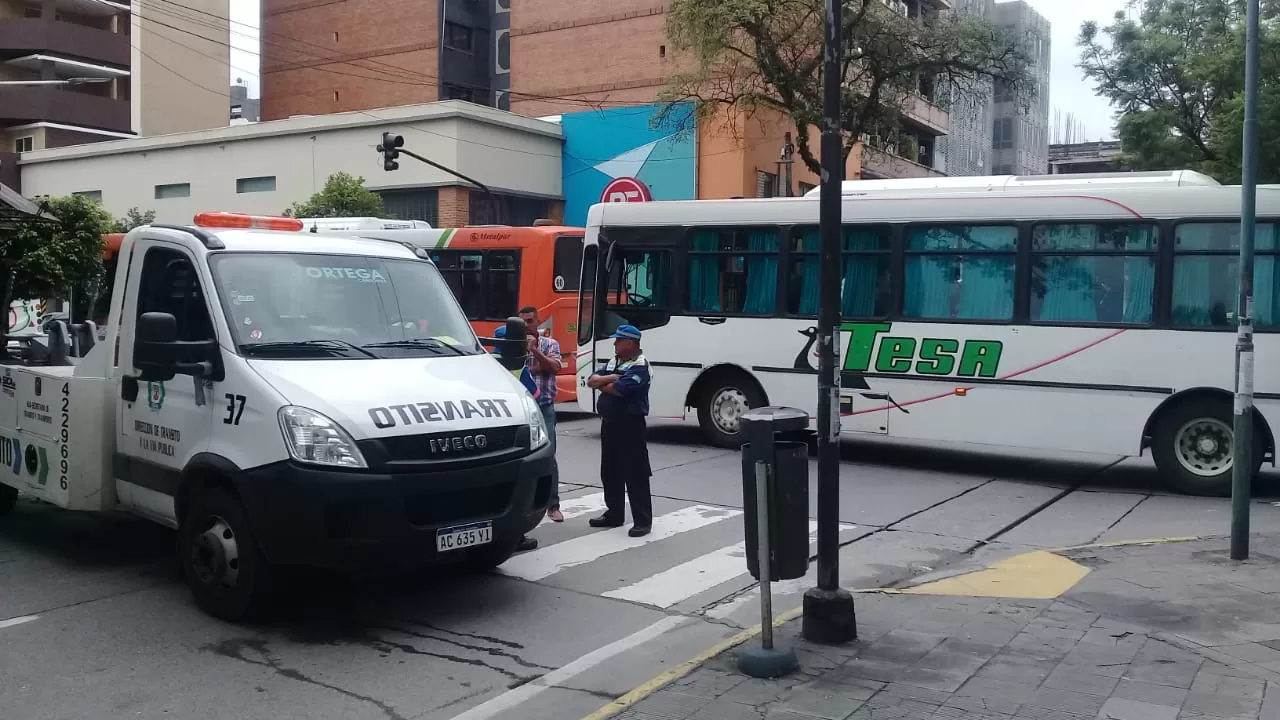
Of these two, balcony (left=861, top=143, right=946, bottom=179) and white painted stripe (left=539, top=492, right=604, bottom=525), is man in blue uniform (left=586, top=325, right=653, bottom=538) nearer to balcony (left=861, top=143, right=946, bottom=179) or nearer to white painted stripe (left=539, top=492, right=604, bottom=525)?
white painted stripe (left=539, top=492, right=604, bottom=525)

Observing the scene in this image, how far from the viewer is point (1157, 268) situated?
1184cm

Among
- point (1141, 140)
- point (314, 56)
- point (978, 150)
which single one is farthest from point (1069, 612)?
point (978, 150)

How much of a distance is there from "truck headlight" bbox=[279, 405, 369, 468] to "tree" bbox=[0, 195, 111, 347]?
5181 mm

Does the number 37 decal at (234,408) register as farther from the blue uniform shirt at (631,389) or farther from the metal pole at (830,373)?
the metal pole at (830,373)

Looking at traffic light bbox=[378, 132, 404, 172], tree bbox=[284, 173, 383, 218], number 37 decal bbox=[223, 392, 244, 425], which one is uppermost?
traffic light bbox=[378, 132, 404, 172]

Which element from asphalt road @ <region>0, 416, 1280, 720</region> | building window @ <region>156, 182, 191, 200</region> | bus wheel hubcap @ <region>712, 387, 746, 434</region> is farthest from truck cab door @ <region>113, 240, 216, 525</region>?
building window @ <region>156, 182, 191, 200</region>

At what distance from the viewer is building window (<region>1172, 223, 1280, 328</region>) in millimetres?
11398

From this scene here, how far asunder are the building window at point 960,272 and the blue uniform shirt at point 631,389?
5074 millimetres

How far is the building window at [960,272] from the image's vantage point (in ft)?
41.4

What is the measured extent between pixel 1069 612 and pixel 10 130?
5361cm

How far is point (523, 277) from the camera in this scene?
18.9 meters

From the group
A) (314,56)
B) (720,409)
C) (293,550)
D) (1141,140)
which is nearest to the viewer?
(293,550)

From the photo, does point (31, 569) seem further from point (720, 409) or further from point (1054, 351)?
point (1054, 351)

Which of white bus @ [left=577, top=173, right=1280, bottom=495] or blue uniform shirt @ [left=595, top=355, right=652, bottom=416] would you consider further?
white bus @ [left=577, top=173, right=1280, bottom=495]
